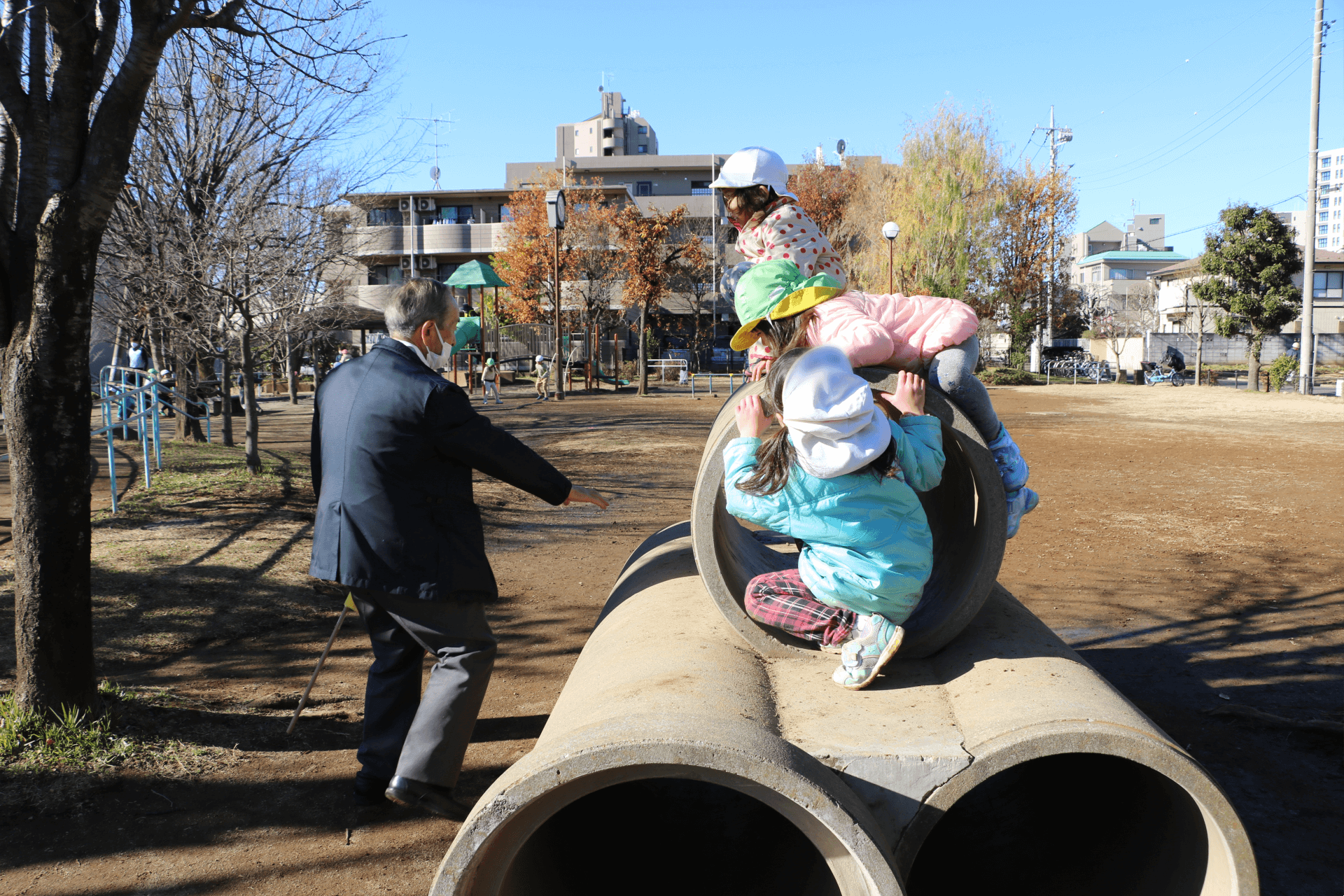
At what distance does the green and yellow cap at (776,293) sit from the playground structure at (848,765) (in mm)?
238

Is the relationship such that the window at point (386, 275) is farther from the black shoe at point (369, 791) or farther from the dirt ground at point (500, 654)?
the black shoe at point (369, 791)

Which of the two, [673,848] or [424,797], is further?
[673,848]

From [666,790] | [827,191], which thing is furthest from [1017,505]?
[827,191]

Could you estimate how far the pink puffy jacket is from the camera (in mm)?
3031

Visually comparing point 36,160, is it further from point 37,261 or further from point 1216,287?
point 1216,287

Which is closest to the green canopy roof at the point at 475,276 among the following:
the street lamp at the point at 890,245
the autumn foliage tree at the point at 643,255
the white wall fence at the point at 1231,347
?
the autumn foliage tree at the point at 643,255

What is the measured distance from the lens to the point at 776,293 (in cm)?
307

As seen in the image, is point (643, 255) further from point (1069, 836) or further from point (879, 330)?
point (1069, 836)

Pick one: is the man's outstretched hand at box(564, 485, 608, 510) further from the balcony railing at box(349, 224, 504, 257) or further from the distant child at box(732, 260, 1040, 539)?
the balcony railing at box(349, 224, 504, 257)

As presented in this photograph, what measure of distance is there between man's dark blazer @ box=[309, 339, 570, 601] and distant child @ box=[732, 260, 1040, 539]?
887 millimetres

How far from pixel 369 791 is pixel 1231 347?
184ft

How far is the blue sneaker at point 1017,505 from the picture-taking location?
10.8 ft

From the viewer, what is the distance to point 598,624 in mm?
3805

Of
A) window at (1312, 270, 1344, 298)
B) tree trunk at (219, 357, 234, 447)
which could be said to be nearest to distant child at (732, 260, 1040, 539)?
tree trunk at (219, 357, 234, 447)
